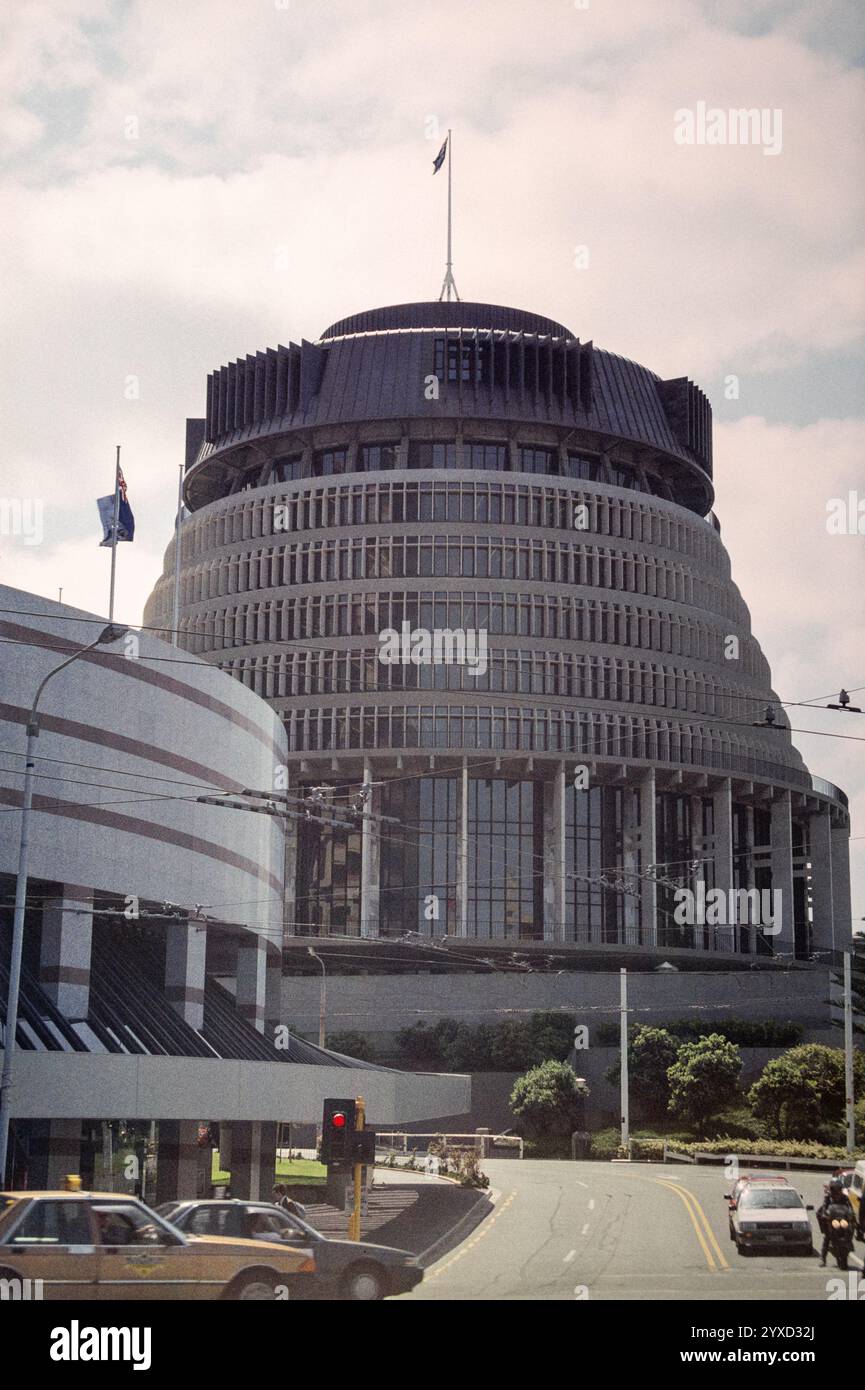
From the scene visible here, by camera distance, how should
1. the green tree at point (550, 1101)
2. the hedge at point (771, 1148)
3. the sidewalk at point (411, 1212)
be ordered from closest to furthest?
the sidewalk at point (411, 1212), the hedge at point (771, 1148), the green tree at point (550, 1101)

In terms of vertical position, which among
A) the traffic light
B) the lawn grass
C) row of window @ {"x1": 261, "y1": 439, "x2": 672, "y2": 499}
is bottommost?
the lawn grass

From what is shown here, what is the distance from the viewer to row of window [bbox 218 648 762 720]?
11662cm

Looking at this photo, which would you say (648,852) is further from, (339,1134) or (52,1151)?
(339,1134)

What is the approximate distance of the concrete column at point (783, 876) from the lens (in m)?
124

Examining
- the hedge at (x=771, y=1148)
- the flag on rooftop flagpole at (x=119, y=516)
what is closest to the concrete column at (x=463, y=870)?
the hedge at (x=771, y=1148)

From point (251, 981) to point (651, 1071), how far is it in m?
41.4

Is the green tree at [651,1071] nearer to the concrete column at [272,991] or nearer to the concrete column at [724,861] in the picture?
the concrete column at [724,861]

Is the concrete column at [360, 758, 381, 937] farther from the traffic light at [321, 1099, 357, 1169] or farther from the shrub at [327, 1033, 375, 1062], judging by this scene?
the traffic light at [321, 1099, 357, 1169]

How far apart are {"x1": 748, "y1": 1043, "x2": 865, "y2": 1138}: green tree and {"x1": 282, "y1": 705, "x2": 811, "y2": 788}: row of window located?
3411 centimetres

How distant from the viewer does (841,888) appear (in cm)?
13288

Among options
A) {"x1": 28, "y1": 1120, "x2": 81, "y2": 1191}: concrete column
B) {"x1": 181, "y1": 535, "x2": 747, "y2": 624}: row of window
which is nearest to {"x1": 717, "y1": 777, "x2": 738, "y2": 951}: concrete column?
{"x1": 181, "y1": 535, "x2": 747, "y2": 624}: row of window

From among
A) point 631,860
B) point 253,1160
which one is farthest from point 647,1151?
point 631,860

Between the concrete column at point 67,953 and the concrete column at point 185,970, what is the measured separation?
5.71 meters
